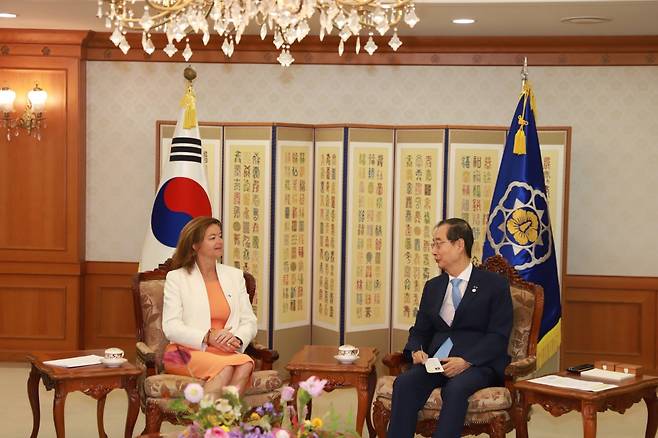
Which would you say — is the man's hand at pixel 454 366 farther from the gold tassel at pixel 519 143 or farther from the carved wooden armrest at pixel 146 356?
the gold tassel at pixel 519 143

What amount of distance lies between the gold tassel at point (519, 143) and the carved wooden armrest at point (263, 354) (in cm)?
228

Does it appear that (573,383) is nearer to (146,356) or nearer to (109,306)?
(146,356)

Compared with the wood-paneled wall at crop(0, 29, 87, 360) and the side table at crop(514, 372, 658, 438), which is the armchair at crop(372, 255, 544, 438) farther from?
the wood-paneled wall at crop(0, 29, 87, 360)

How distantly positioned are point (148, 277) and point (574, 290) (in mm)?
3783

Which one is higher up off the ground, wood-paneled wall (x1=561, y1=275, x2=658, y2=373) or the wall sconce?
the wall sconce

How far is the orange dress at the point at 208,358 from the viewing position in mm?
5336

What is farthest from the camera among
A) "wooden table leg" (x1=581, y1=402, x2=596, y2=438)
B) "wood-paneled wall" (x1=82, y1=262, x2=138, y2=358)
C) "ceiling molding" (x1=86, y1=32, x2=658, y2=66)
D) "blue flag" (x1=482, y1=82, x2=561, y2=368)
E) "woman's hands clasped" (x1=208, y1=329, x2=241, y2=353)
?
"wood-paneled wall" (x1=82, y1=262, x2=138, y2=358)

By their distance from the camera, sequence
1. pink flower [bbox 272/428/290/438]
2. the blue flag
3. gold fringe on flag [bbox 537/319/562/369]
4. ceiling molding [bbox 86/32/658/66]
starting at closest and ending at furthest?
pink flower [bbox 272/428/290/438] → gold fringe on flag [bbox 537/319/562/369] → the blue flag → ceiling molding [bbox 86/32/658/66]

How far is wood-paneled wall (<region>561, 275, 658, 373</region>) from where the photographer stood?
8016 mm

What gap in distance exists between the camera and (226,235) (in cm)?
754

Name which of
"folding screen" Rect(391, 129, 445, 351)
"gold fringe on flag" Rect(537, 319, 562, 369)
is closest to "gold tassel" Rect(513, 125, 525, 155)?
"folding screen" Rect(391, 129, 445, 351)

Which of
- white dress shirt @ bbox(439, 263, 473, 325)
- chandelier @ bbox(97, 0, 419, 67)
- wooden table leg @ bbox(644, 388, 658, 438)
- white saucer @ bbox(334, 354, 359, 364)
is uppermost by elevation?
chandelier @ bbox(97, 0, 419, 67)

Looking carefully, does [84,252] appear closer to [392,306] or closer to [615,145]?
[392,306]

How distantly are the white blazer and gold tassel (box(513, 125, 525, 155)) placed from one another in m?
2.25
